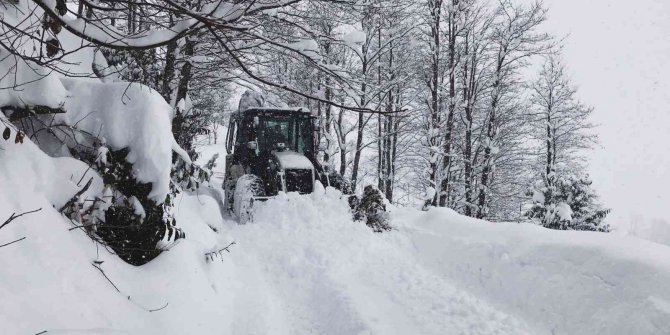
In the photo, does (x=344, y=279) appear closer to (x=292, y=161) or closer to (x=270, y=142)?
(x=292, y=161)

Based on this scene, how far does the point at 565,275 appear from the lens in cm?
478

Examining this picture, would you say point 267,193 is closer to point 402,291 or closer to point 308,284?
point 308,284

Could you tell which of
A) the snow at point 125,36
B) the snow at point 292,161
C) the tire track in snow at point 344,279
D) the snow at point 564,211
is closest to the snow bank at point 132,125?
the snow at point 125,36

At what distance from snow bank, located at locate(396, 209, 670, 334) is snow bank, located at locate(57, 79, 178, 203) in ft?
13.5

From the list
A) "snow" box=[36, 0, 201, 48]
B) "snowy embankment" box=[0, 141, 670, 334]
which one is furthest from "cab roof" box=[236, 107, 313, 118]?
"snow" box=[36, 0, 201, 48]

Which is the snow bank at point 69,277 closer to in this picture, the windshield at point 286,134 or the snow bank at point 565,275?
the snow bank at point 565,275

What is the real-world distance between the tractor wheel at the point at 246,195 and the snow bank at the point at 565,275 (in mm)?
3589

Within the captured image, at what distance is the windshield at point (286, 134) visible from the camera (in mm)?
10164

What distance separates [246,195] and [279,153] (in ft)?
5.74

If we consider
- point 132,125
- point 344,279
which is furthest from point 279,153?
point 132,125

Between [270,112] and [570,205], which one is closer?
[270,112]

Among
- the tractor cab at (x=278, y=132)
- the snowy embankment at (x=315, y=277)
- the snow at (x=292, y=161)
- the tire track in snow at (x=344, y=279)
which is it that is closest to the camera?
the snowy embankment at (x=315, y=277)

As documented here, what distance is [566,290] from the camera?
4613mm

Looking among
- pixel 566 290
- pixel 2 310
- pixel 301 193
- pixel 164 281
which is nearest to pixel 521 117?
pixel 301 193
